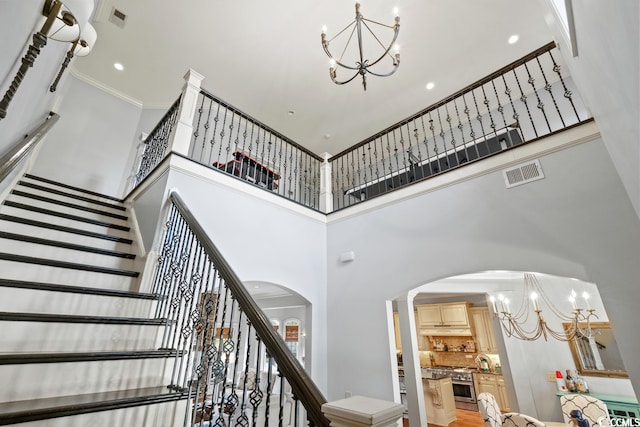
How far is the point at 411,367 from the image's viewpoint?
380cm

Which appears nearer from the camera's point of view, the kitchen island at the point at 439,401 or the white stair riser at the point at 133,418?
the white stair riser at the point at 133,418

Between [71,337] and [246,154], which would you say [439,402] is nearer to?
[246,154]

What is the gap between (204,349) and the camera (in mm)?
1590

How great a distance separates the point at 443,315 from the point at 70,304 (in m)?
8.41

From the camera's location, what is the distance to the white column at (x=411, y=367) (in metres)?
3.45

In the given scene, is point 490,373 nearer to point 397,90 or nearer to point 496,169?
point 496,169

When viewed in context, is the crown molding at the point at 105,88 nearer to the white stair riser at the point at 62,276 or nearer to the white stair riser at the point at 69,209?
the white stair riser at the point at 69,209

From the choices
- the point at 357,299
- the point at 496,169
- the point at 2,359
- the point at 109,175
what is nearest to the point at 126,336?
the point at 2,359

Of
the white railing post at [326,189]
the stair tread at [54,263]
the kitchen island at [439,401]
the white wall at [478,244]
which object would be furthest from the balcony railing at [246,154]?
the kitchen island at [439,401]

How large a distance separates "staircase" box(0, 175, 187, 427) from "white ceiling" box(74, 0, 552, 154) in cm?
352

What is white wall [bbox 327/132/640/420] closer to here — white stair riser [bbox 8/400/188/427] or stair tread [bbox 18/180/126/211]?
white stair riser [bbox 8/400/188/427]

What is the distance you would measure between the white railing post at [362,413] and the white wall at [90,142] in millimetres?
6146

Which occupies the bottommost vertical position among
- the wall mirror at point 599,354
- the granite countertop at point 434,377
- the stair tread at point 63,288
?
the granite countertop at point 434,377

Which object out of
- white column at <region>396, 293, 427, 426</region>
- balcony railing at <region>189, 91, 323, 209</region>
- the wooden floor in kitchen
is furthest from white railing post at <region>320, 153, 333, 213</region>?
the wooden floor in kitchen
